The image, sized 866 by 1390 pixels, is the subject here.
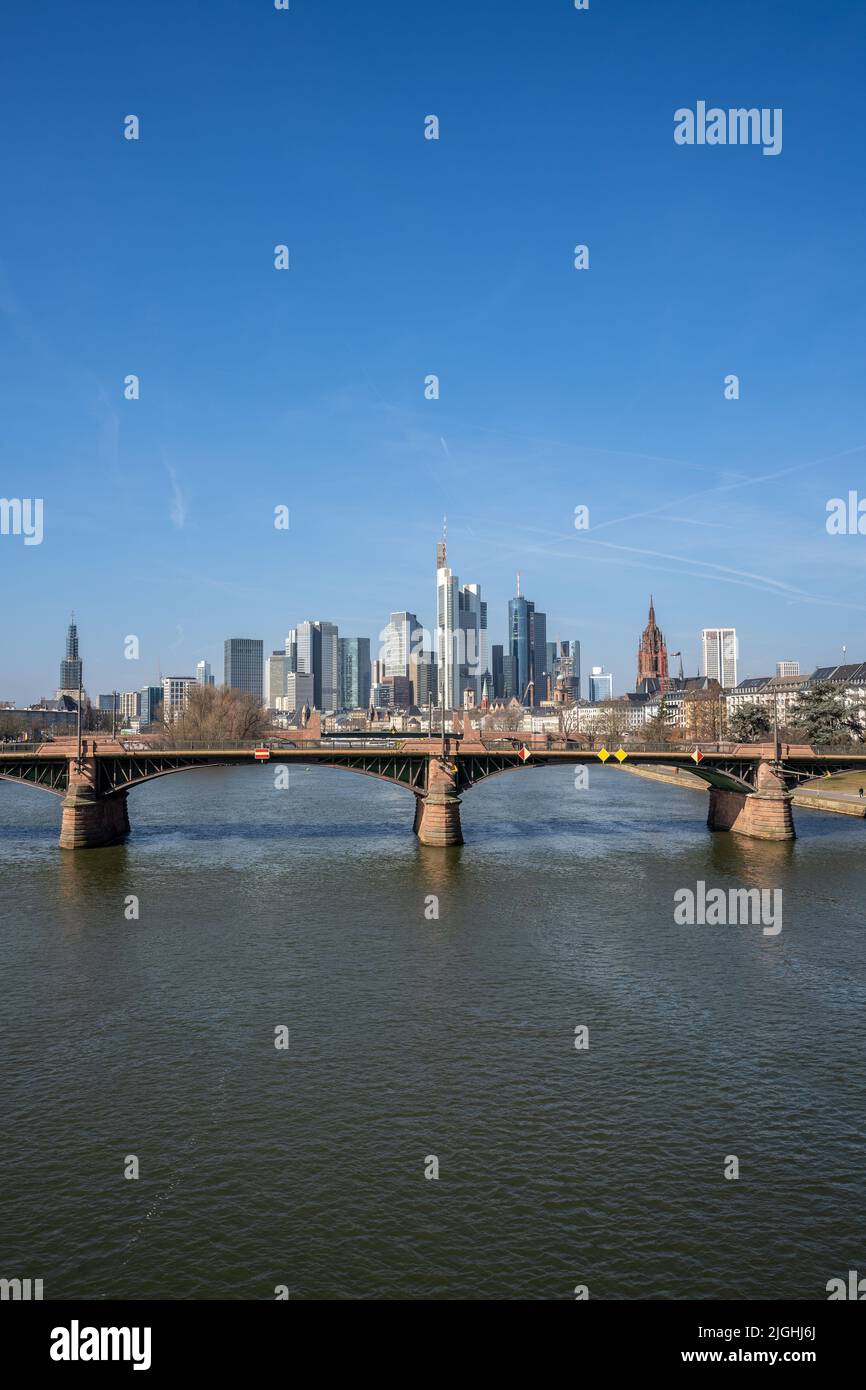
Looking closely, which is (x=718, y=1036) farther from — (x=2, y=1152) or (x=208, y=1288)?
(x=2, y=1152)

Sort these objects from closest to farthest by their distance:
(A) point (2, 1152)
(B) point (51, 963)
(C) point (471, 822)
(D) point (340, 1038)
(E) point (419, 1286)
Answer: (E) point (419, 1286) < (A) point (2, 1152) < (D) point (340, 1038) < (B) point (51, 963) < (C) point (471, 822)

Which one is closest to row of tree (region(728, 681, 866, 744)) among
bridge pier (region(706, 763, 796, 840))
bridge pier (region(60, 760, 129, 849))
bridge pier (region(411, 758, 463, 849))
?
bridge pier (region(706, 763, 796, 840))

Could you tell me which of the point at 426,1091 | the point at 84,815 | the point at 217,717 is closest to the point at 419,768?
the point at 84,815

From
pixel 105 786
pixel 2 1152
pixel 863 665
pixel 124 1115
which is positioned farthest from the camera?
pixel 863 665

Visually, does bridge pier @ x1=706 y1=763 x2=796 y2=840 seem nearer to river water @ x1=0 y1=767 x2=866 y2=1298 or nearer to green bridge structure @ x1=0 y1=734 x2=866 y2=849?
green bridge structure @ x1=0 y1=734 x2=866 y2=849

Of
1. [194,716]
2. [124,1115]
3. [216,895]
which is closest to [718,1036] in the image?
[124,1115]

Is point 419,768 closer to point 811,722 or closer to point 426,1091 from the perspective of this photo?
point 426,1091
